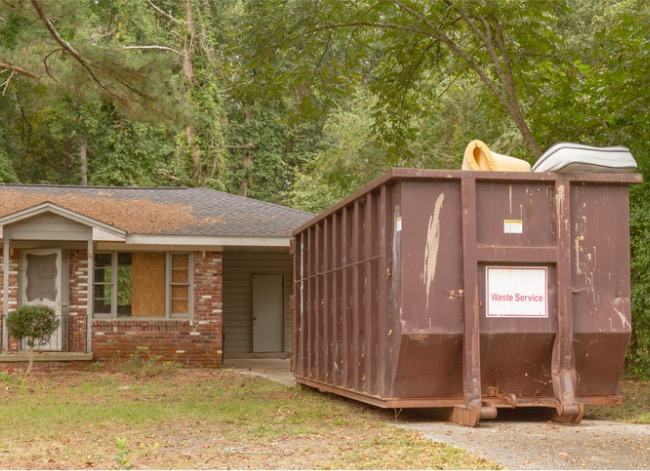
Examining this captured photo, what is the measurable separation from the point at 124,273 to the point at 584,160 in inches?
578

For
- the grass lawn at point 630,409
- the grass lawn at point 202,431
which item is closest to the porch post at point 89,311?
the grass lawn at point 202,431

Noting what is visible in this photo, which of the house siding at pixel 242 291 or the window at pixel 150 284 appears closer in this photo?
the window at pixel 150 284

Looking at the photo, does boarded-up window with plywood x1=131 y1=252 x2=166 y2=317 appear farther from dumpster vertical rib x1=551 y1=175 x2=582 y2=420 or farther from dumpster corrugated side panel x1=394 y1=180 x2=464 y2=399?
dumpster vertical rib x1=551 y1=175 x2=582 y2=420

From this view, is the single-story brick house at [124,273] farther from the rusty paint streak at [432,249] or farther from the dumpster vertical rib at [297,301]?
the rusty paint streak at [432,249]

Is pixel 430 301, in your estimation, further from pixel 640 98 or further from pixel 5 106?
pixel 5 106

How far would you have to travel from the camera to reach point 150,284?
67.8ft

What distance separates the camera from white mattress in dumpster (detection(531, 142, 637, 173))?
31.4 ft

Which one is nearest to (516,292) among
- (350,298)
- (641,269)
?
(350,298)

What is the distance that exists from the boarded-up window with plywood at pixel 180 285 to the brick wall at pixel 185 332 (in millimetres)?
250

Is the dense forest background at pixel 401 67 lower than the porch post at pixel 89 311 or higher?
higher

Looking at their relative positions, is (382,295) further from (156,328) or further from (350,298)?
(156,328)

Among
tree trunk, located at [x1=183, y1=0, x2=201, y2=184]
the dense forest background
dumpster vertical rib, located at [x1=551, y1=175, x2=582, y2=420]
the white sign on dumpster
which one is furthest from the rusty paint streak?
tree trunk, located at [x1=183, y1=0, x2=201, y2=184]

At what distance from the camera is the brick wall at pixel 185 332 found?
20031 millimetres

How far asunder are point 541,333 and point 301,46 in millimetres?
9579
